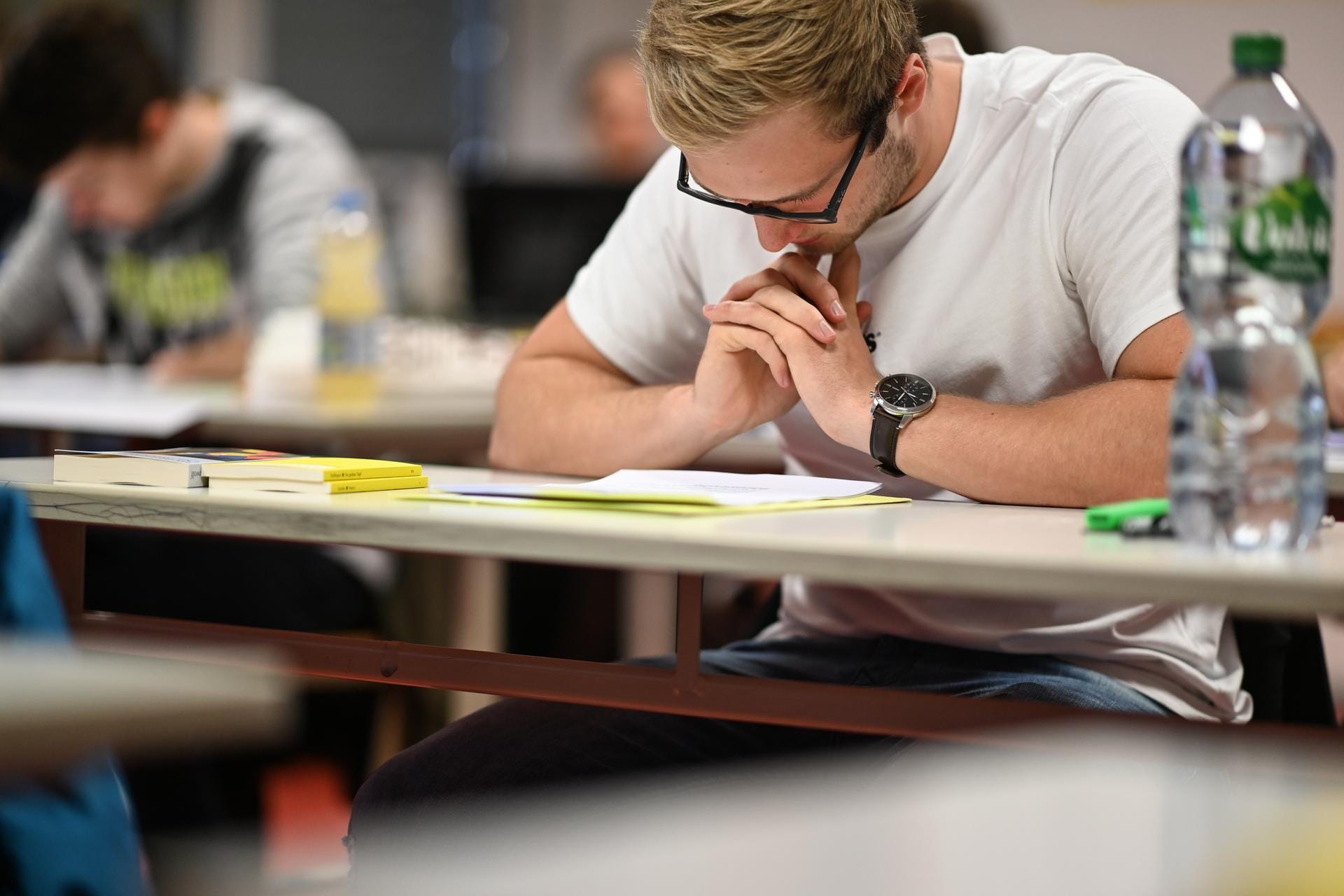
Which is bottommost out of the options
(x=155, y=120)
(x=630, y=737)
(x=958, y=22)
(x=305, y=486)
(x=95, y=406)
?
(x=630, y=737)

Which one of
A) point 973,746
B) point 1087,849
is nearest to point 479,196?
point 973,746

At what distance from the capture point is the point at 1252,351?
91 centimetres

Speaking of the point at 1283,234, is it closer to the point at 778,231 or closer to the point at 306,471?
the point at 778,231

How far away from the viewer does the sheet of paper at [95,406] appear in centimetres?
204

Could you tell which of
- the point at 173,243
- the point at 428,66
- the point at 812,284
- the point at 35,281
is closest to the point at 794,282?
the point at 812,284

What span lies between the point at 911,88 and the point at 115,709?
1043mm

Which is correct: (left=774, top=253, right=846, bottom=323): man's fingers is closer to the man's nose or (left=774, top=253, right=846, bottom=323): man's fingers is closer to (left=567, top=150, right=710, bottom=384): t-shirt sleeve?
the man's nose

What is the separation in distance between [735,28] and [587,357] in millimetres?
457

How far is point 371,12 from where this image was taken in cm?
635

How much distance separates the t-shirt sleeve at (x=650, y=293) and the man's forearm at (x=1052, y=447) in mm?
401

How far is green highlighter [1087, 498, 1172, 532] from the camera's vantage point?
0.96 metres

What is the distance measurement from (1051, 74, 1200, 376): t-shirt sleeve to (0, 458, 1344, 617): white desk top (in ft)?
0.62

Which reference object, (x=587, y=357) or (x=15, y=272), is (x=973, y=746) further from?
(x=15, y=272)

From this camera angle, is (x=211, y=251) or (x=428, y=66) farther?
(x=428, y=66)
